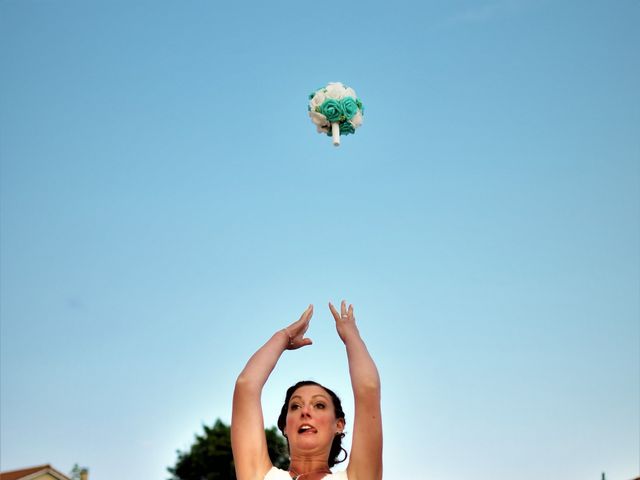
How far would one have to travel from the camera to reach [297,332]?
664 centimetres

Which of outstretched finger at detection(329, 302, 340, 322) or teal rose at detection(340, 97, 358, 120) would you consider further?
teal rose at detection(340, 97, 358, 120)

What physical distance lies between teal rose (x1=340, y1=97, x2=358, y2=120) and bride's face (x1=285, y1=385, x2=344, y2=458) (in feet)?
10.1

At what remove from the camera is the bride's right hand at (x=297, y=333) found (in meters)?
6.59

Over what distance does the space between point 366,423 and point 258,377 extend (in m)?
0.87

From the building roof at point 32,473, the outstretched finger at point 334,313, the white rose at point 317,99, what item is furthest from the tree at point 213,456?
the outstretched finger at point 334,313

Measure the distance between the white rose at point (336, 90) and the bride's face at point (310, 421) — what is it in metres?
3.26

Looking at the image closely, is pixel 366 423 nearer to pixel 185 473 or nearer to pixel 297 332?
pixel 297 332

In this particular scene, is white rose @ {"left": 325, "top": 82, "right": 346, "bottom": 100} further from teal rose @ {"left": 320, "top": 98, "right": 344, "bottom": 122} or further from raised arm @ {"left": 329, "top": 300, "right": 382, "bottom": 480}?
raised arm @ {"left": 329, "top": 300, "right": 382, "bottom": 480}

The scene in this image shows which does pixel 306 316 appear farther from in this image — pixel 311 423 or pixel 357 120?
pixel 357 120

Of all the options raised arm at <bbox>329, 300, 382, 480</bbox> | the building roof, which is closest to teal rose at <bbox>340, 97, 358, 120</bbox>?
raised arm at <bbox>329, 300, 382, 480</bbox>

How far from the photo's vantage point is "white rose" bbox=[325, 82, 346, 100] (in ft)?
27.4

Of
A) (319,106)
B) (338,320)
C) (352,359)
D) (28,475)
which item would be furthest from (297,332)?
(28,475)

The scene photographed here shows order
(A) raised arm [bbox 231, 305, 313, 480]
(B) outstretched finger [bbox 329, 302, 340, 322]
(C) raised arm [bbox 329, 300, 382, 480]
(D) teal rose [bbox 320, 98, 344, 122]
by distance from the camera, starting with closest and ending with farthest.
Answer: (C) raised arm [bbox 329, 300, 382, 480] → (A) raised arm [bbox 231, 305, 313, 480] → (B) outstretched finger [bbox 329, 302, 340, 322] → (D) teal rose [bbox 320, 98, 344, 122]

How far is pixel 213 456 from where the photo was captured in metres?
50.8
